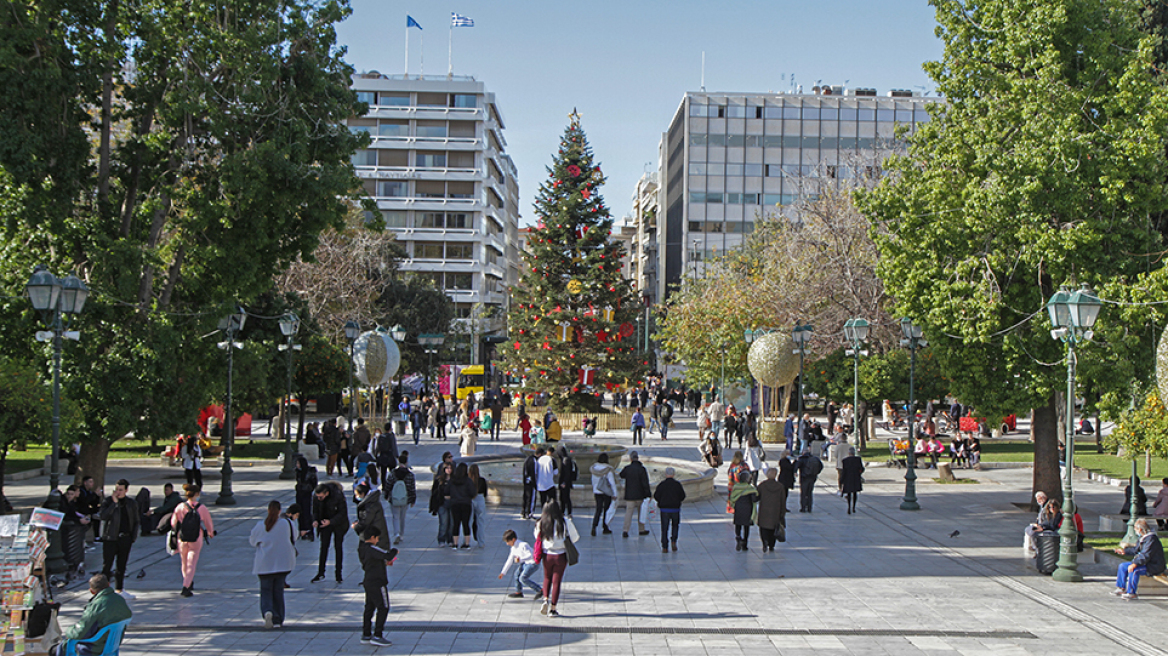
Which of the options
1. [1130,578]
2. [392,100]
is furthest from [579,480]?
[392,100]

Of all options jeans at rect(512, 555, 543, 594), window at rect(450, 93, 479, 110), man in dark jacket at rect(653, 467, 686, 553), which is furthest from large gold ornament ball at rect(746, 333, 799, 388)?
window at rect(450, 93, 479, 110)

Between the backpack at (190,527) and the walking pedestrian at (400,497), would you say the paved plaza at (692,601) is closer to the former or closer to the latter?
the walking pedestrian at (400,497)

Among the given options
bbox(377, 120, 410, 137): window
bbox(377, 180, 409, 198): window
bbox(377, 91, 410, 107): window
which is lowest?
bbox(377, 180, 409, 198): window

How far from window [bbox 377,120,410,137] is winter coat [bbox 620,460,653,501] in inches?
2702

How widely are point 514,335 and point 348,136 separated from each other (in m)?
25.9

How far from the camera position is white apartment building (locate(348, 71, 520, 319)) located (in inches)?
3189

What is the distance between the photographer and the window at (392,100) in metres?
81.5

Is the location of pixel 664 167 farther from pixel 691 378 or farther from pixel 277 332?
pixel 277 332

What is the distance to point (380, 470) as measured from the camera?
862 inches

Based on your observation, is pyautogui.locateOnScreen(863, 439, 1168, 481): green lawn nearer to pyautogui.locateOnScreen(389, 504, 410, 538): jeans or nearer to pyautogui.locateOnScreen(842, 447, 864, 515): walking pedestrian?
pyautogui.locateOnScreen(842, 447, 864, 515): walking pedestrian

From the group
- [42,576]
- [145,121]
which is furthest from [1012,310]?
[145,121]

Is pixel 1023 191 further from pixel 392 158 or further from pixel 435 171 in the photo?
pixel 392 158

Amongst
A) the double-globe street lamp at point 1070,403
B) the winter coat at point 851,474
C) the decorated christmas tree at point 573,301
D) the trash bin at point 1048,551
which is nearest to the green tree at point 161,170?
the winter coat at point 851,474

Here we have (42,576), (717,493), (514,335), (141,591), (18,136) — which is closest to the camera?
(42,576)
